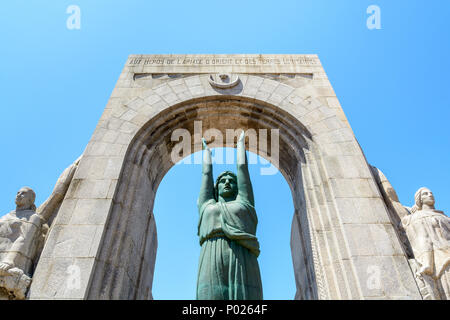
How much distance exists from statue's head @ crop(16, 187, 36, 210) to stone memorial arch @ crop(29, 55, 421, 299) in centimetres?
71

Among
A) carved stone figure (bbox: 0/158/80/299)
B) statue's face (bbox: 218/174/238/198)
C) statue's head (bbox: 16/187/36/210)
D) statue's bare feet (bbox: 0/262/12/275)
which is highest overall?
statue's face (bbox: 218/174/238/198)

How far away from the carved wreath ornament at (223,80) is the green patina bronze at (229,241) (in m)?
3.11

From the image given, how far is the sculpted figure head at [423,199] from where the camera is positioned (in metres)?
6.59

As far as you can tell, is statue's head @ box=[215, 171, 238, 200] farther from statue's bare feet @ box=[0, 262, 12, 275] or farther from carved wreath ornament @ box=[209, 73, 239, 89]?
statue's bare feet @ box=[0, 262, 12, 275]

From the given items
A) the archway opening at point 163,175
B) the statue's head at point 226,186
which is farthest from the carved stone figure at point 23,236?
the statue's head at point 226,186

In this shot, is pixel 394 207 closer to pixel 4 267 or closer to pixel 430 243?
pixel 430 243

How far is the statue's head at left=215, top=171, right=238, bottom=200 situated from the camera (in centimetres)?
710

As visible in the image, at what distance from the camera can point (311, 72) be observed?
9992 mm

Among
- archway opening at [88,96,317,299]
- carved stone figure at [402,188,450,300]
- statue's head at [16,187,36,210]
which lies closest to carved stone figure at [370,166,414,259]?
carved stone figure at [402,188,450,300]

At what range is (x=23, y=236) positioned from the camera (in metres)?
6.19

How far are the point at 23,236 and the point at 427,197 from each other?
8.23 m

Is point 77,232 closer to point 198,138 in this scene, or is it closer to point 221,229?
point 221,229

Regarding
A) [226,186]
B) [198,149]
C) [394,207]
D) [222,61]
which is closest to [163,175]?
[198,149]
